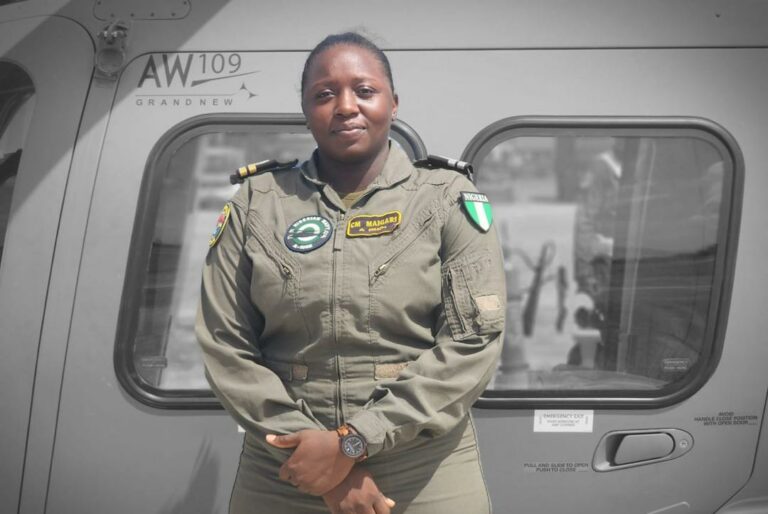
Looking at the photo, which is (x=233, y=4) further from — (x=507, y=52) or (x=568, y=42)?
(x=568, y=42)

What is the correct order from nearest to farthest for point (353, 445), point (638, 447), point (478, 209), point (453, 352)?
point (353, 445) < point (453, 352) < point (478, 209) < point (638, 447)

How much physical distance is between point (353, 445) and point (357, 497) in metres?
0.13

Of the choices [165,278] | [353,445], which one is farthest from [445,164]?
[165,278]

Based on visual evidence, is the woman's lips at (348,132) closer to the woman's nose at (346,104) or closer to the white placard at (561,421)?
the woman's nose at (346,104)

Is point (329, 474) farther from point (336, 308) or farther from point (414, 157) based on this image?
point (414, 157)

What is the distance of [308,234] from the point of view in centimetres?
196

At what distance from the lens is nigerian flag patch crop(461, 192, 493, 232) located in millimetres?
1986

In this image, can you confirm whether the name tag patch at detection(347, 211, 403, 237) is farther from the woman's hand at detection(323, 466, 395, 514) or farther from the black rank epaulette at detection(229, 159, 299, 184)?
the woman's hand at detection(323, 466, 395, 514)

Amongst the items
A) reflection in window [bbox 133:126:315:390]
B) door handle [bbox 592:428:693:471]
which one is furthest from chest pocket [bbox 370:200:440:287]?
door handle [bbox 592:428:693:471]

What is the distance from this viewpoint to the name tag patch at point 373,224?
1.96 m

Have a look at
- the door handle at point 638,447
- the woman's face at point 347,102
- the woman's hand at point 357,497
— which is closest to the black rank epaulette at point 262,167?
the woman's face at point 347,102

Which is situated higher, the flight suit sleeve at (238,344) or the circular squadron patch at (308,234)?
the circular squadron patch at (308,234)

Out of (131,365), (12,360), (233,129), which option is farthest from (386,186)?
(12,360)

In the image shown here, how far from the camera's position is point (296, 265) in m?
1.94
